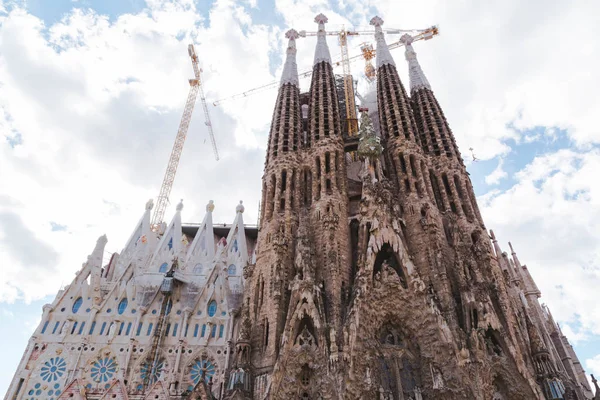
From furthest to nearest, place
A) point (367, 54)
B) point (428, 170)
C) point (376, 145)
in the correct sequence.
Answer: point (367, 54) < point (428, 170) < point (376, 145)

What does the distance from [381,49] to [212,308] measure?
26965 mm

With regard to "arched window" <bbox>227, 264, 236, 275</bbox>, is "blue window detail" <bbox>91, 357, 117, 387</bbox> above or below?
below

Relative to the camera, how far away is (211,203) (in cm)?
3775

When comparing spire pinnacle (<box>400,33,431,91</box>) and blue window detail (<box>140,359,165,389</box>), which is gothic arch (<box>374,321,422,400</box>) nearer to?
blue window detail (<box>140,359,165,389</box>)

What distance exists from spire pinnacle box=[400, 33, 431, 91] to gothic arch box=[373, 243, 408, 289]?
59.0ft

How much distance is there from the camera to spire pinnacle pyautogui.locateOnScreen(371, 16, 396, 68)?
36531 millimetres

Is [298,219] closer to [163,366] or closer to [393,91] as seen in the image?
[163,366]

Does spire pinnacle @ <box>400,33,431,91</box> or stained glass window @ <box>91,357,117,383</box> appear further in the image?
spire pinnacle @ <box>400,33,431,91</box>

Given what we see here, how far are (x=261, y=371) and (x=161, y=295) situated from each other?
11.1 meters

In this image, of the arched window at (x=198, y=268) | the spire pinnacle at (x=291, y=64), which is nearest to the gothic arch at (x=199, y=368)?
the arched window at (x=198, y=268)

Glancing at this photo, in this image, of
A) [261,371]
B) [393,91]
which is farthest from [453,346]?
[393,91]

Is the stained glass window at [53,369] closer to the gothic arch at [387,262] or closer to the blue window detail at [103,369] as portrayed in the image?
the blue window detail at [103,369]

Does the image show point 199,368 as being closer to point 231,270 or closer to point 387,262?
point 231,270

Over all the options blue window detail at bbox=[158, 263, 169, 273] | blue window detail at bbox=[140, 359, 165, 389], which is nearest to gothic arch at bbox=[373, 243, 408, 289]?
blue window detail at bbox=[140, 359, 165, 389]
